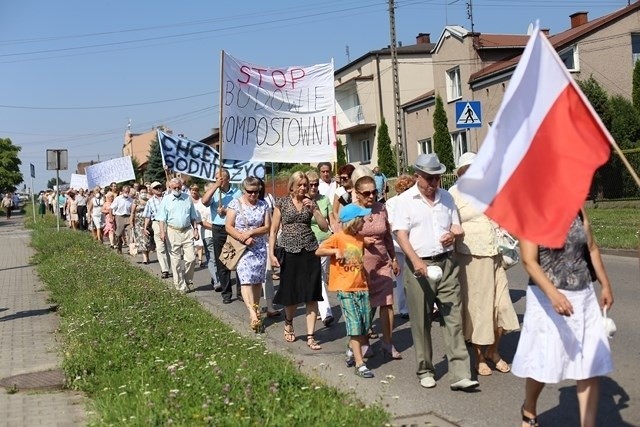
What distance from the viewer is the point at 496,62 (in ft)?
131

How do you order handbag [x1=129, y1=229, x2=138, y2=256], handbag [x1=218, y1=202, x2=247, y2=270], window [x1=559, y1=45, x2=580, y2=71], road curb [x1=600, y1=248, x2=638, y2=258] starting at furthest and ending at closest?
window [x1=559, y1=45, x2=580, y2=71], handbag [x1=129, y1=229, x2=138, y2=256], road curb [x1=600, y1=248, x2=638, y2=258], handbag [x1=218, y1=202, x2=247, y2=270]

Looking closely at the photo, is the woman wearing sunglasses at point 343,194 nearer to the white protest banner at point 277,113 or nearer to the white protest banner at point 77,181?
the white protest banner at point 277,113

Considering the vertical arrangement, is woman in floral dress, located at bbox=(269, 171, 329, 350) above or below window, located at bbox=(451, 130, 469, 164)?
below

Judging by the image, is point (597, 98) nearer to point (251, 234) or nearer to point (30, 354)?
point (251, 234)

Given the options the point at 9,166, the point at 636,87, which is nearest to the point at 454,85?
the point at 636,87

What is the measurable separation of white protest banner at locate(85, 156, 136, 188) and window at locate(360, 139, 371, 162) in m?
26.8

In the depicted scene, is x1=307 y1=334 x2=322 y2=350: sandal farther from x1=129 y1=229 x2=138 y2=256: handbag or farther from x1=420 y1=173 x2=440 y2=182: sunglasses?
x1=129 y1=229 x2=138 y2=256: handbag

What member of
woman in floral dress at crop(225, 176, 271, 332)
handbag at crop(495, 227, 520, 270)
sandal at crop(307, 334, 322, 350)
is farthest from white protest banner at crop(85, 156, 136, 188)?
handbag at crop(495, 227, 520, 270)

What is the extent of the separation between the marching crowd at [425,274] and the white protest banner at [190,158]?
4.38m

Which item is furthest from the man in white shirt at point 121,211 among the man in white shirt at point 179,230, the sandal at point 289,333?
the sandal at point 289,333

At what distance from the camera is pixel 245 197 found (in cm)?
979

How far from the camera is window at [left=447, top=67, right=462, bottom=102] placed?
1617 inches

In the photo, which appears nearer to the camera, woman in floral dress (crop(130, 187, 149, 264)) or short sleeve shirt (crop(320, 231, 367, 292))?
short sleeve shirt (crop(320, 231, 367, 292))

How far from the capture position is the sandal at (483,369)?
272 inches
